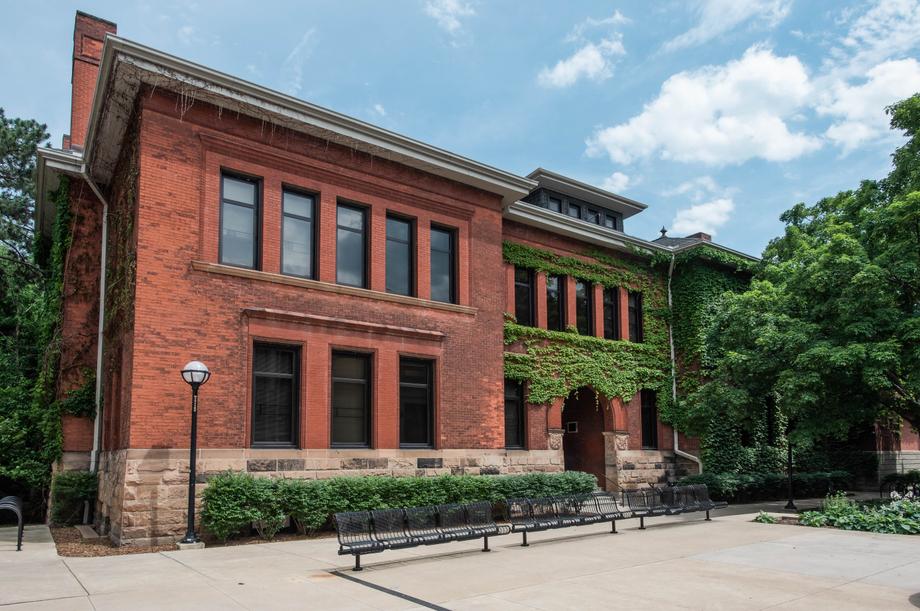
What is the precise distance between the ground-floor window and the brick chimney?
19.6 meters

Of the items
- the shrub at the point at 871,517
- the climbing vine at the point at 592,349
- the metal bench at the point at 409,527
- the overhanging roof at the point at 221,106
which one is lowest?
the shrub at the point at 871,517

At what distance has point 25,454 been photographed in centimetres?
1791

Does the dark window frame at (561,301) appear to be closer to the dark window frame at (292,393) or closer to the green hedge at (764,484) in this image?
the green hedge at (764,484)

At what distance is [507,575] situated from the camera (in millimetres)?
9844

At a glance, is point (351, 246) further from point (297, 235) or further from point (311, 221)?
point (297, 235)

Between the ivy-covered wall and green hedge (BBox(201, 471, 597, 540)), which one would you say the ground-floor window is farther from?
green hedge (BBox(201, 471, 597, 540))

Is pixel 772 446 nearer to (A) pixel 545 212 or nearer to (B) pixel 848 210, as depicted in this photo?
(B) pixel 848 210

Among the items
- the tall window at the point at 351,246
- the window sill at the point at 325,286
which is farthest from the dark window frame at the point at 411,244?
the tall window at the point at 351,246

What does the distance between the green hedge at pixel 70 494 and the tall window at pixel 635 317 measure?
1720 cm

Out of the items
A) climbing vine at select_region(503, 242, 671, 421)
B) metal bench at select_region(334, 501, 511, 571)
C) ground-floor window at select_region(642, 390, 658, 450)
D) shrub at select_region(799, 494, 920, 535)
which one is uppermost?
climbing vine at select_region(503, 242, 671, 421)

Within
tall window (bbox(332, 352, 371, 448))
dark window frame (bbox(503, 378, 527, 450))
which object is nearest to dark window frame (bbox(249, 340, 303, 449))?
tall window (bbox(332, 352, 371, 448))

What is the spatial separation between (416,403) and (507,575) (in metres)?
7.86

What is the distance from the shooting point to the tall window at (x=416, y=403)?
56.1ft

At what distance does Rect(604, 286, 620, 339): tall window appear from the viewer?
24.8m
